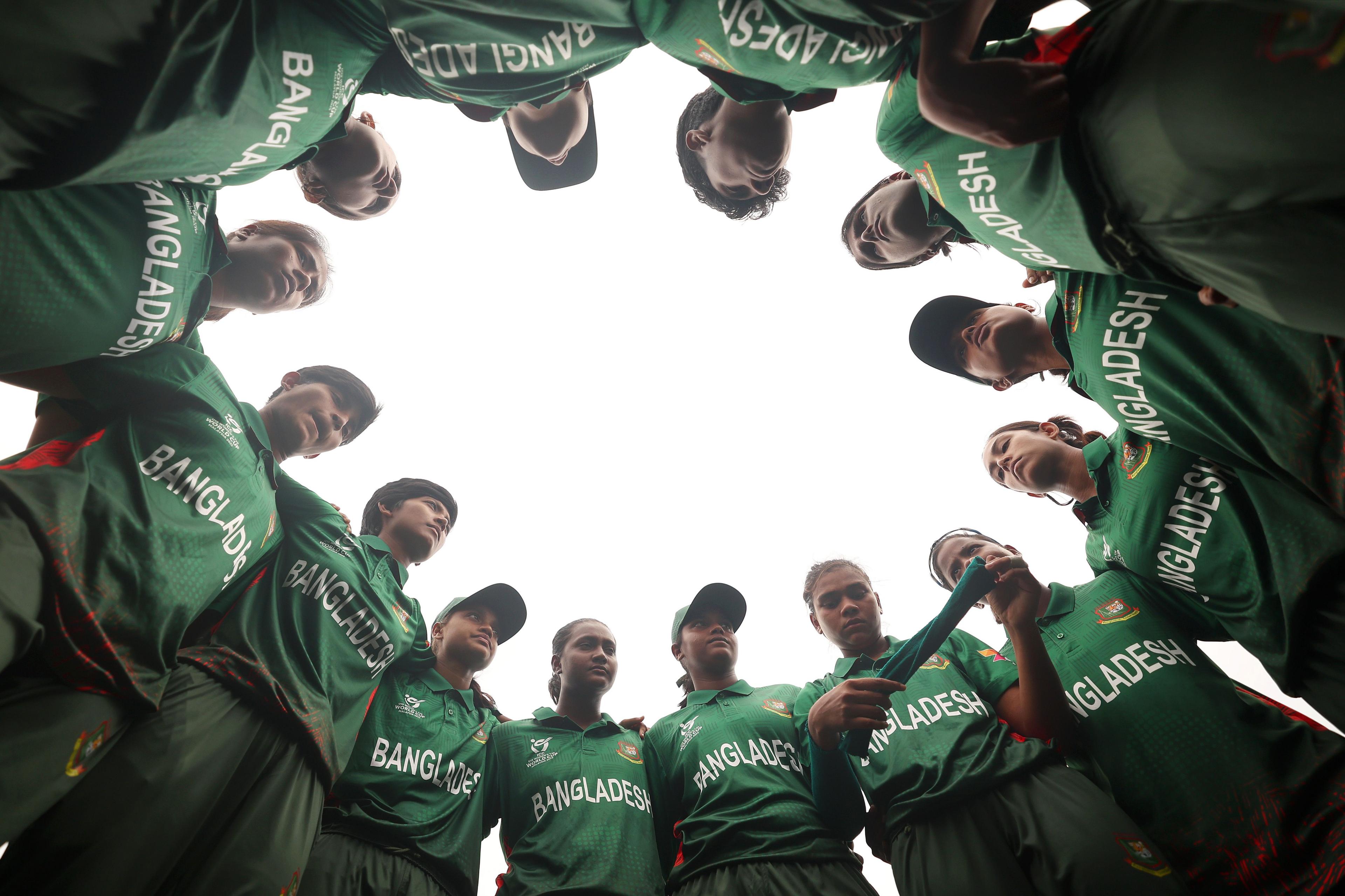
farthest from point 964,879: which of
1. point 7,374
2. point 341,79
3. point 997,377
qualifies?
point 7,374

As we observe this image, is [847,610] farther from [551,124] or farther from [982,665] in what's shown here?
[551,124]

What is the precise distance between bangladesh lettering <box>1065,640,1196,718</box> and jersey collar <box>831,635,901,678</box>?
0.63 m

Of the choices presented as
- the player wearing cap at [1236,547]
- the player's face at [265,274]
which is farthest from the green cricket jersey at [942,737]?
the player's face at [265,274]

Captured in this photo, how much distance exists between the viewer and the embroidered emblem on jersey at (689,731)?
253 centimetres

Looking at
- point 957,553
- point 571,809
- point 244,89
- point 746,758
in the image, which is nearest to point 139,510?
point 244,89

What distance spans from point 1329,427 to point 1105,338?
0.47 meters

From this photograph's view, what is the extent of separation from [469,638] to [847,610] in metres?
1.84

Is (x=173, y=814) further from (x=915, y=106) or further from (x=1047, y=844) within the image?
(x=915, y=106)

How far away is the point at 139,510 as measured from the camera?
5.08ft

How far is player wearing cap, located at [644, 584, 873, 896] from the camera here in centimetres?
191

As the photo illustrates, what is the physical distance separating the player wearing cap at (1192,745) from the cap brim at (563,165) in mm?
2302

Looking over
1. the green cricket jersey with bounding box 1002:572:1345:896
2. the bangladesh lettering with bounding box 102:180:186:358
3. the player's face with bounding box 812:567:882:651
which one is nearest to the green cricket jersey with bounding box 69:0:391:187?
the bangladesh lettering with bounding box 102:180:186:358

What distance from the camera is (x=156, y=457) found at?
65.6 inches

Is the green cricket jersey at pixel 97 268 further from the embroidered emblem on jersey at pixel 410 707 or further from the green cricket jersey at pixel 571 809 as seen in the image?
the green cricket jersey at pixel 571 809
